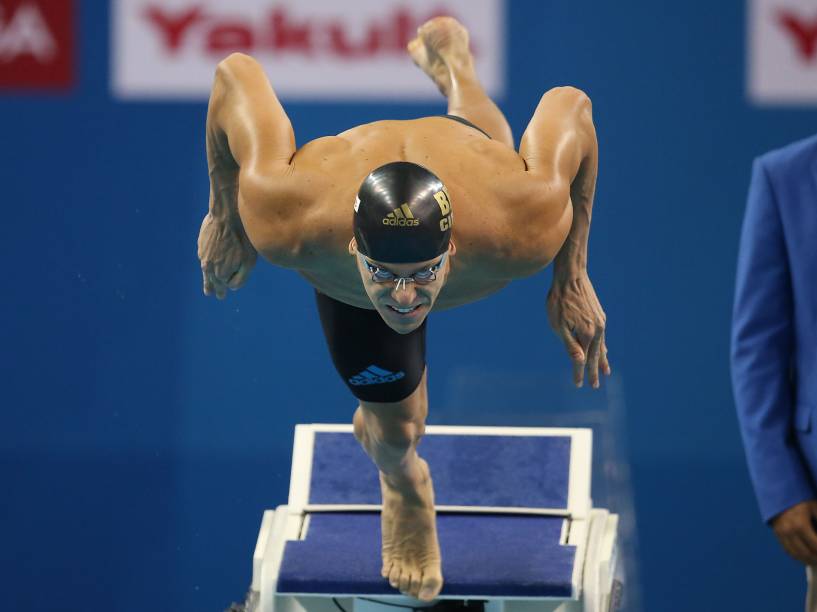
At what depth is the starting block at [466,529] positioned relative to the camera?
2.81 meters

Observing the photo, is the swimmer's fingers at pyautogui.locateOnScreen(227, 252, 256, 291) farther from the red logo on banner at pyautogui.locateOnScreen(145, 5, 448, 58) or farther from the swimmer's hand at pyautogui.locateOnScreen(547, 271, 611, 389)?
the red logo on banner at pyautogui.locateOnScreen(145, 5, 448, 58)

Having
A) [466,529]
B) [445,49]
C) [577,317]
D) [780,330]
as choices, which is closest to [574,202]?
[577,317]

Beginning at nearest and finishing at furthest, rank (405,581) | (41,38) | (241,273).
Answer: (241,273)
(405,581)
(41,38)

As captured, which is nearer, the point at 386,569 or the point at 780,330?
the point at 780,330

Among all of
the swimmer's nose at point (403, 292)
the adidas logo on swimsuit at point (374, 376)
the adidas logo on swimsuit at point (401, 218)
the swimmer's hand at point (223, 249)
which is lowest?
the adidas logo on swimsuit at point (374, 376)

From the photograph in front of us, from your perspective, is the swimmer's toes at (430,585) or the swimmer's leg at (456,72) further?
the swimmer's leg at (456,72)

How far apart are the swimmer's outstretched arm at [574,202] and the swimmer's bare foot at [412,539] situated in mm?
511

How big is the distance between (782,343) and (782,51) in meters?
2.08

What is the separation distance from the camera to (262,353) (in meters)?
4.35

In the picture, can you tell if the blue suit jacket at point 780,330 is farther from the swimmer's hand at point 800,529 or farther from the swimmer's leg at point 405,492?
the swimmer's leg at point 405,492

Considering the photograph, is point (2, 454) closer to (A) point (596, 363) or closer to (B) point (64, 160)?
(B) point (64, 160)

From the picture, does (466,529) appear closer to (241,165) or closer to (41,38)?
(241,165)

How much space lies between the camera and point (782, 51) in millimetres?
4180

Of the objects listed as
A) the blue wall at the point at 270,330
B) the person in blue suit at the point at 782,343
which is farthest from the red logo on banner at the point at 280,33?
the person in blue suit at the point at 782,343
